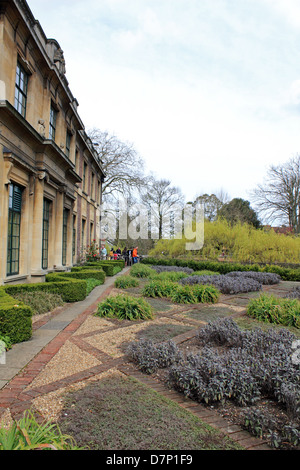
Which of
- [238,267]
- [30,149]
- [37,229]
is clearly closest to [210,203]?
[238,267]

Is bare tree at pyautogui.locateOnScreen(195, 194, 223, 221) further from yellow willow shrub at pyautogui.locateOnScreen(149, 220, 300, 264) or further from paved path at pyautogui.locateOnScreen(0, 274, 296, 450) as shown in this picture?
paved path at pyautogui.locateOnScreen(0, 274, 296, 450)

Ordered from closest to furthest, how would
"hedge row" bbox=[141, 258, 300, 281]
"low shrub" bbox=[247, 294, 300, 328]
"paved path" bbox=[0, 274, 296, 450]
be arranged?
1. "paved path" bbox=[0, 274, 296, 450]
2. "low shrub" bbox=[247, 294, 300, 328]
3. "hedge row" bbox=[141, 258, 300, 281]

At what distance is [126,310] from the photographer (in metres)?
6.34

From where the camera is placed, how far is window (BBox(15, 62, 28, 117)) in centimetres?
834

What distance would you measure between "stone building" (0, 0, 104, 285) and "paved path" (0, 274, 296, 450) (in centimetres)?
295

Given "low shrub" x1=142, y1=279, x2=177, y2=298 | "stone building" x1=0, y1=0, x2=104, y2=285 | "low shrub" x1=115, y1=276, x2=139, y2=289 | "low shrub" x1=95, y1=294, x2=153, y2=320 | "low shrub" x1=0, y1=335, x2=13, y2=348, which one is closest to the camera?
"low shrub" x1=0, y1=335, x2=13, y2=348

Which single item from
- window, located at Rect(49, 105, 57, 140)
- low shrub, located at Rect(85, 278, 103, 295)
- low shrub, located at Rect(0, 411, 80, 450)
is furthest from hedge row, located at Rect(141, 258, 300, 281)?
low shrub, located at Rect(0, 411, 80, 450)

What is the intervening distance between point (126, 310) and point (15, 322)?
2.40 metres

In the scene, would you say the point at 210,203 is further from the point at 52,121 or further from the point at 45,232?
the point at 45,232

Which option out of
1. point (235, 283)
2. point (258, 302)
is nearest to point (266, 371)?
point (258, 302)

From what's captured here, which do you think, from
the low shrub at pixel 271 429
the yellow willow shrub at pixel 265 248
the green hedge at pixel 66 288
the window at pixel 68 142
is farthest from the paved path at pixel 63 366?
the yellow willow shrub at pixel 265 248

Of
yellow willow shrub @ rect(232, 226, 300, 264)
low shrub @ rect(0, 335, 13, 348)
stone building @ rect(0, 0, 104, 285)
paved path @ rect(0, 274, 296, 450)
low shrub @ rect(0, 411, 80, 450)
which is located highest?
stone building @ rect(0, 0, 104, 285)

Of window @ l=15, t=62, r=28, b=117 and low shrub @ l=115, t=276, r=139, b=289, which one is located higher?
window @ l=15, t=62, r=28, b=117
